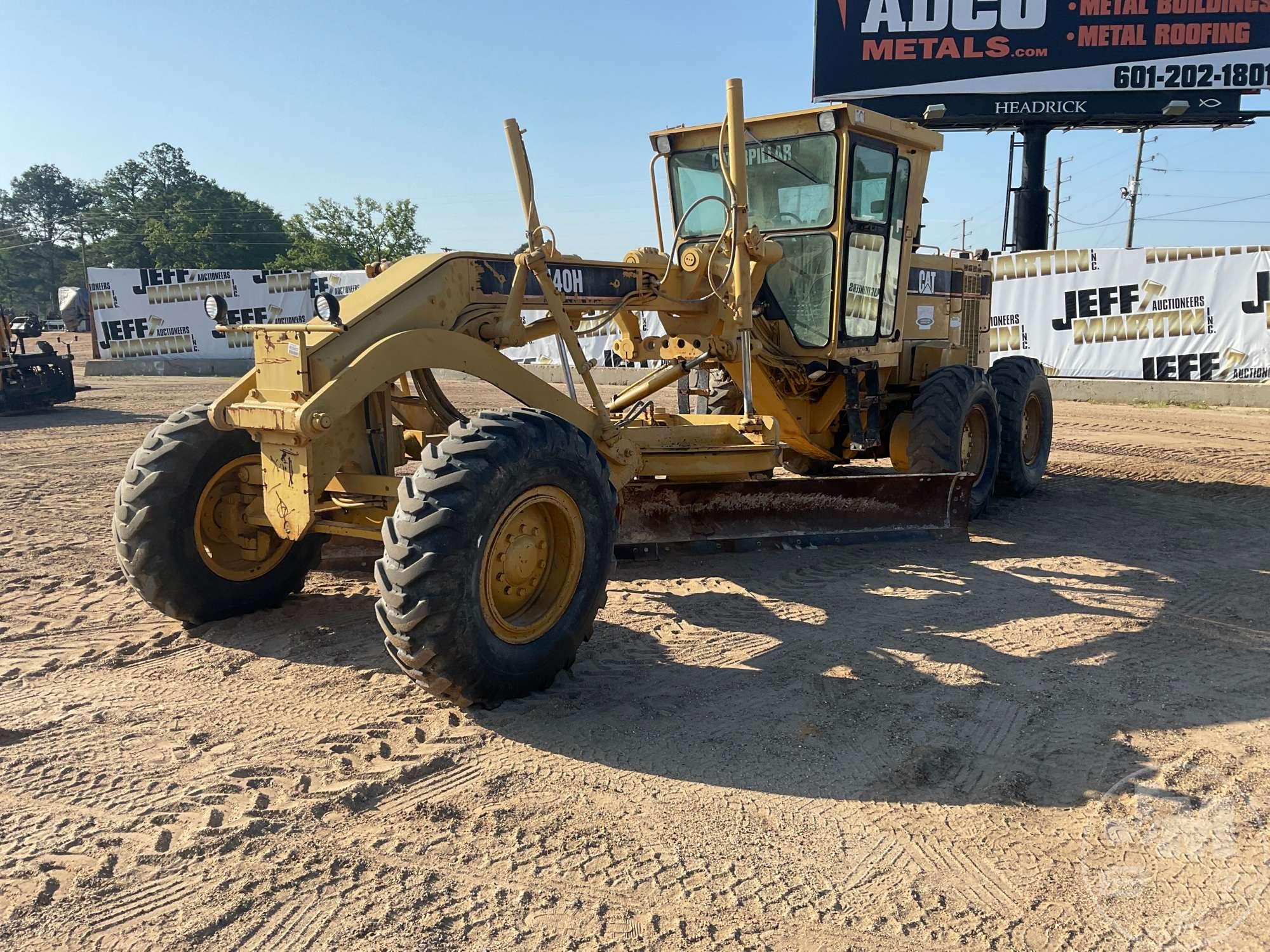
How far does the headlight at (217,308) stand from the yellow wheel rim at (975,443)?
232 inches

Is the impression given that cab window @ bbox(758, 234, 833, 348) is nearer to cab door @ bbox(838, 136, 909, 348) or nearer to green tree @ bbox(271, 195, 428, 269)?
cab door @ bbox(838, 136, 909, 348)

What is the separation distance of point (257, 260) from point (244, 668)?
65.7 m

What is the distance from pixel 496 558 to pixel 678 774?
1.21 m

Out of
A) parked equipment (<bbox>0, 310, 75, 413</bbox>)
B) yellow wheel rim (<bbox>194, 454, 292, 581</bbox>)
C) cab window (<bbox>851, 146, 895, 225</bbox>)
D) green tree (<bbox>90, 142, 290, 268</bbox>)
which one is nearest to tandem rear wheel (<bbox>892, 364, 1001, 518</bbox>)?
cab window (<bbox>851, 146, 895, 225</bbox>)

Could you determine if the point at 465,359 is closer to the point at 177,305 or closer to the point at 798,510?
the point at 798,510

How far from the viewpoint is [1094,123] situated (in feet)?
65.4

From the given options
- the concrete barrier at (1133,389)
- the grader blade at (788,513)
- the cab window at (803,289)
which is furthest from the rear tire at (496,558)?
the concrete barrier at (1133,389)

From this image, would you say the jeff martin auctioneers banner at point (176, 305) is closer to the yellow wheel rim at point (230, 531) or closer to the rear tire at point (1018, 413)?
the rear tire at point (1018, 413)

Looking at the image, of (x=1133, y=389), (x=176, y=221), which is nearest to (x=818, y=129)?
(x=1133, y=389)

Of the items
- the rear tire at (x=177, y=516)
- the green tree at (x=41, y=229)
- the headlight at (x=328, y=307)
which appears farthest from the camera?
the green tree at (x=41, y=229)

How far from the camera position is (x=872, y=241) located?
7.41m

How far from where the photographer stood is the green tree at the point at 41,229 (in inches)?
3118

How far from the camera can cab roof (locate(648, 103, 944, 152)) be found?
6.87 metres

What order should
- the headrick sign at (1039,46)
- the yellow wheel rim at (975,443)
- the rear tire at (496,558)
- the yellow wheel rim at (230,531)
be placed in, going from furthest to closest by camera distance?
the headrick sign at (1039,46)
the yellow wheel rim at (975,443)
the yellow wheel rim at (230,531)
the rear tire at (496,558)
